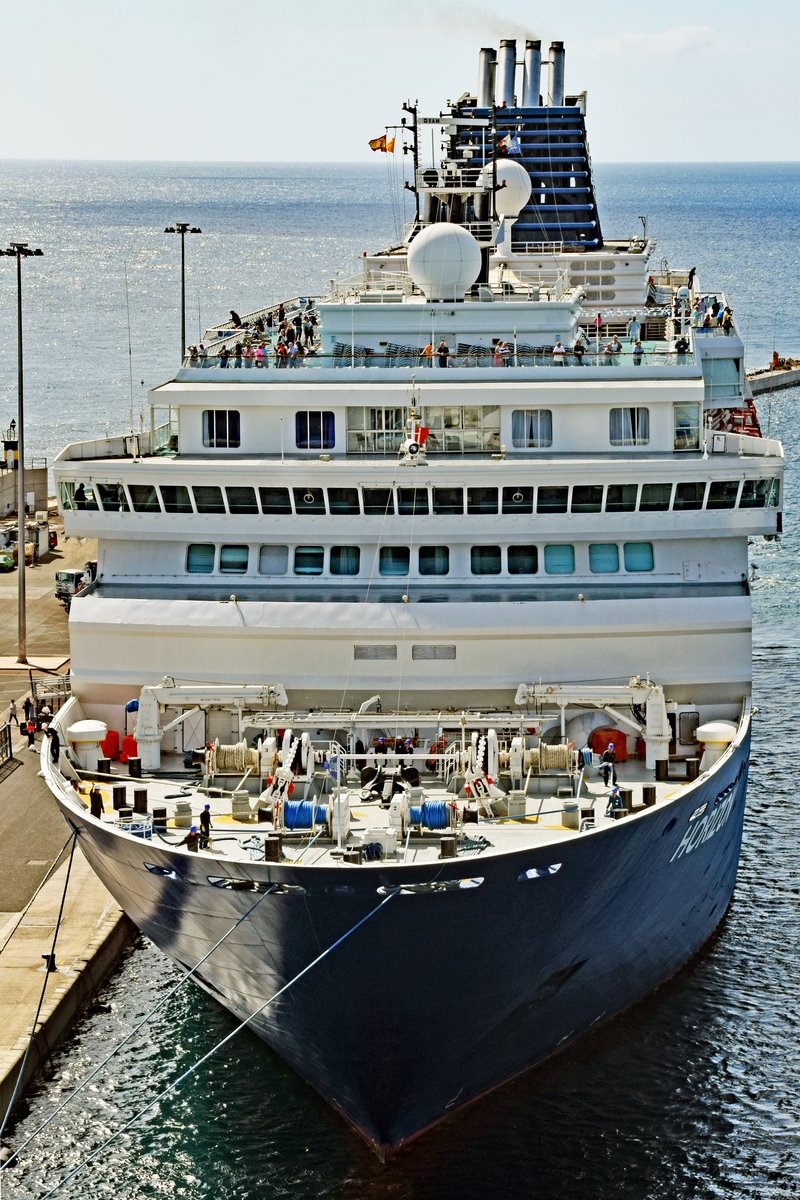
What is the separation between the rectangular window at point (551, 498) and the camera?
2591 centimetres

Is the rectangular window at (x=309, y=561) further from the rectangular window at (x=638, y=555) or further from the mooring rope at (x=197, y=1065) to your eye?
the mooring rope at (x=197, y=1065)

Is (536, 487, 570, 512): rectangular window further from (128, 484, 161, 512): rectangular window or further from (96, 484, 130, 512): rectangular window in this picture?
(96, 484, 130, 512): rectangular window

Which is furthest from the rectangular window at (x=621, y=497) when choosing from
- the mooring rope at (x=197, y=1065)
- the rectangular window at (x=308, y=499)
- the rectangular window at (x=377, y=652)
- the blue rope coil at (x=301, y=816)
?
the mooring rope at (x=197, y=1065)

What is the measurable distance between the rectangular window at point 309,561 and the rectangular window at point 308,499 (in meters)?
0.61

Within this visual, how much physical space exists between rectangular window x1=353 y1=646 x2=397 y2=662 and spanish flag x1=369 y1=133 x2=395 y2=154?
53.7 feet

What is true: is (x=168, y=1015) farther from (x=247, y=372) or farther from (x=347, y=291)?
(x=347, y=291)

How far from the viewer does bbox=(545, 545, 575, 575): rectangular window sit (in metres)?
26.1

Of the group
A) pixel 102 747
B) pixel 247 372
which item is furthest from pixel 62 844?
pixel 247 372

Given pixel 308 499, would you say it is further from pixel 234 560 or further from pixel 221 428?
pixel 221 428

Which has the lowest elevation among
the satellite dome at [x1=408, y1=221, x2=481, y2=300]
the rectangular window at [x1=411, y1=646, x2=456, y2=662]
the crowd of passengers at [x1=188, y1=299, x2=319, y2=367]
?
the rectangular window at [x1=411, y1=646, x2=456, y2=662]

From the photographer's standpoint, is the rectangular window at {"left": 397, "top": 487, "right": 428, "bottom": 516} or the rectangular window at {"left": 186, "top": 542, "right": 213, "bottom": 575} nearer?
the rectangular window at {"left": 397, "top": 487, "right": 428, "bottom": 516}

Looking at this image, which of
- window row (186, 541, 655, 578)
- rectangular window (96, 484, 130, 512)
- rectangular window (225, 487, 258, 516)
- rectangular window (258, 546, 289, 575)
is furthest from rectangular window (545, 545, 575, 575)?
rectangular window (96, 484, 130, 512)

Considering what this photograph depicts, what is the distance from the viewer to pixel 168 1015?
83.8ft

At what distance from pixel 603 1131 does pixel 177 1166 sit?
5.78 meters
